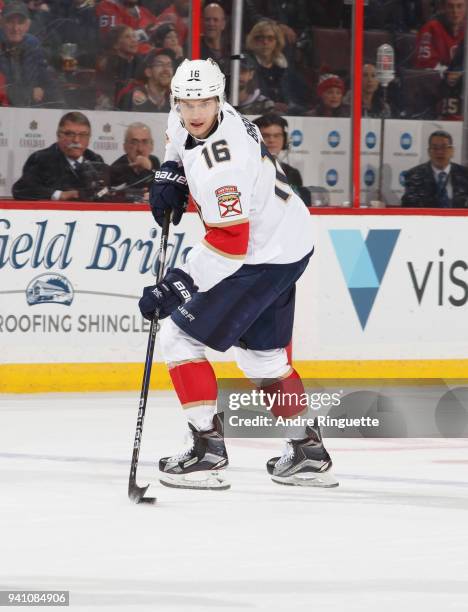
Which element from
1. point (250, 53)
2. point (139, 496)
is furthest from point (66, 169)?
point (139, 496)

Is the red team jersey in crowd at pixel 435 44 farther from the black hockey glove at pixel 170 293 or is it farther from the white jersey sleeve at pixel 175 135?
the black hockey glove at pixel 170 293

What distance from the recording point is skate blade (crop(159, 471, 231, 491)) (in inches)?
215

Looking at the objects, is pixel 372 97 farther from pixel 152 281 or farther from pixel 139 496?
pixel 139 496

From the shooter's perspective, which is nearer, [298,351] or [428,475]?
[428,475]

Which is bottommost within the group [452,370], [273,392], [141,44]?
[452,370]

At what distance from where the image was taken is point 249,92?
8430 mm

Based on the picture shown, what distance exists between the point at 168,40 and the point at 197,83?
323cm

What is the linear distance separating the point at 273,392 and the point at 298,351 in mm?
2890

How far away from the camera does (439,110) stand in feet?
28.8

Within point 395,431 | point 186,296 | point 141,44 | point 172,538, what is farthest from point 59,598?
point 141,44

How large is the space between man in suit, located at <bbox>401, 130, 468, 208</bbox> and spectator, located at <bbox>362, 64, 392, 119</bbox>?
31cm

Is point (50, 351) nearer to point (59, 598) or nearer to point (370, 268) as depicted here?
point (370, 268)

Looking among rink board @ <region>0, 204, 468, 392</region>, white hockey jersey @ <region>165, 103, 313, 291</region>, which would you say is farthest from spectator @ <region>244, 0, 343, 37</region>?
white hockey jersey @ <region>165, 103, 313, 291</region>

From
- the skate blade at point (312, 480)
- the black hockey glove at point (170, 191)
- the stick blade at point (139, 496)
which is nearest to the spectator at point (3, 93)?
the black hockey glove at point (170, 191)
